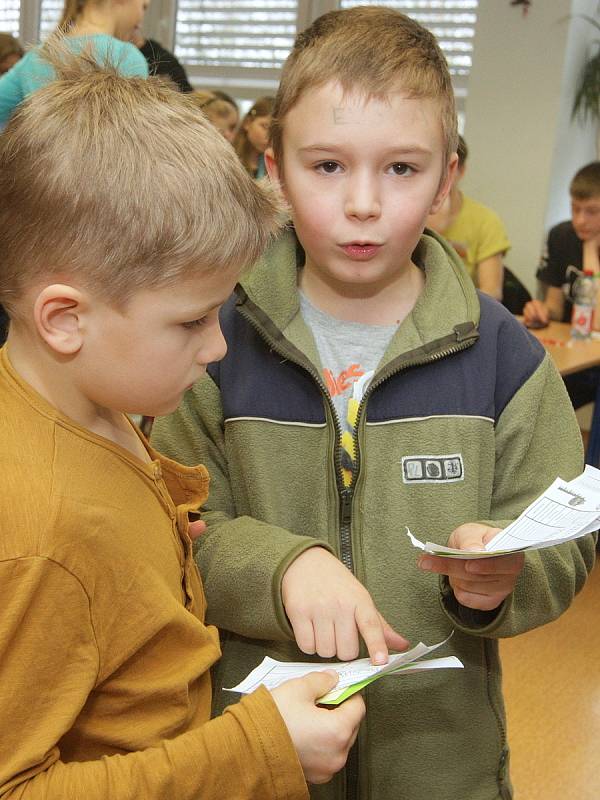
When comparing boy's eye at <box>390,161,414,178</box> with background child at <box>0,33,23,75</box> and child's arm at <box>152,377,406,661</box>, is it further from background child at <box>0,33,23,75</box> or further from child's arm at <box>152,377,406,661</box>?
background child at <box>0,33,23,75</box>

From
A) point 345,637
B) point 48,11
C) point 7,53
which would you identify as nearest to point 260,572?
point 345,637

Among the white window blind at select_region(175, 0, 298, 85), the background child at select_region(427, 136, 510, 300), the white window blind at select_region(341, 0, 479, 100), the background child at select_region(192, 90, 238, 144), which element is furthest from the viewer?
the white window blind at select_region(175, 0, 298, 85)

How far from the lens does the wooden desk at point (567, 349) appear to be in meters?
3.57

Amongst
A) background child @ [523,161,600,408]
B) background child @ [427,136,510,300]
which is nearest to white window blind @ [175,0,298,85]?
background child @ [427,136,510,300]

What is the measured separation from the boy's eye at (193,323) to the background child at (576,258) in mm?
3589

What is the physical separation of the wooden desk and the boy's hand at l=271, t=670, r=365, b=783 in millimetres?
2551

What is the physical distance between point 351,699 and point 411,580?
0.94 ft

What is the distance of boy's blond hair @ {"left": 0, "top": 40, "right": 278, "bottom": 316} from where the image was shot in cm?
89

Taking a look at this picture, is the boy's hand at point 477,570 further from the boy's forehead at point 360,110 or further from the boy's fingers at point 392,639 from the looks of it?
the boy's forehead at point 360,110

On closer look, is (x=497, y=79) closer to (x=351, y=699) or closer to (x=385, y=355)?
(x=385, y=355)

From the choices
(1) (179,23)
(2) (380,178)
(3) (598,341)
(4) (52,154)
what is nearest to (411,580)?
(2) (380,178)

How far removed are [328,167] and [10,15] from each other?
26.4ft

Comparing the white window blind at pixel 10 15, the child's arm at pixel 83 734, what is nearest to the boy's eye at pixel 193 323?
the child's arm at pixel 83 734

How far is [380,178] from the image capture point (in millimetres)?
1244
